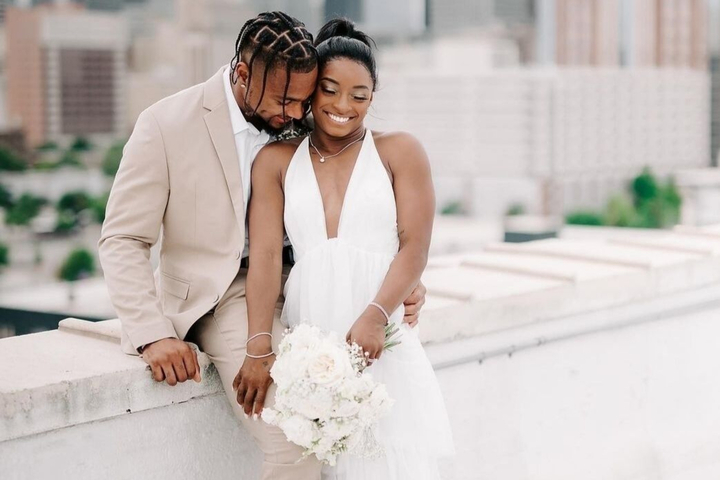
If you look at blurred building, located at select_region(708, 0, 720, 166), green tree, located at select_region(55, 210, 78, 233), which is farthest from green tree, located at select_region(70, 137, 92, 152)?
blurred building, located at select_region(708, 0, 720, 166)

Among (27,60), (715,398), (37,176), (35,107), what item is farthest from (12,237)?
(715,398)

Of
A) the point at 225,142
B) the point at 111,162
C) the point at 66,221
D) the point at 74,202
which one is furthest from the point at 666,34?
the point at 225,142

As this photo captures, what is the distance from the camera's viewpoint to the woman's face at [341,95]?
2.81m

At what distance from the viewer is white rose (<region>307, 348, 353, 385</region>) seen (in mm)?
2457

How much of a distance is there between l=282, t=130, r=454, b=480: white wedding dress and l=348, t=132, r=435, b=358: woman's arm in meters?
0.04

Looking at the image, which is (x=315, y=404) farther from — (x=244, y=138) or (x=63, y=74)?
(x=63, y=74)

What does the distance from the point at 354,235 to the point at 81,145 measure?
12219 centimetres

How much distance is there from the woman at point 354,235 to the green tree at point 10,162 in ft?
355

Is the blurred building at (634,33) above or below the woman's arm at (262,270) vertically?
above

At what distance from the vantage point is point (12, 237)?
102 metres

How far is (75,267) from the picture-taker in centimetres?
8975

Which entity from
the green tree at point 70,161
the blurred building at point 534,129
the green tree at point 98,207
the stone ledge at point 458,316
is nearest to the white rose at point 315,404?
the stone ledge at point 458,316

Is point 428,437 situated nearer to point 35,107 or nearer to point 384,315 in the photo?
point 384,315

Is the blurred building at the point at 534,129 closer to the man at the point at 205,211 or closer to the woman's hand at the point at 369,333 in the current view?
the man at the point at 205,211
